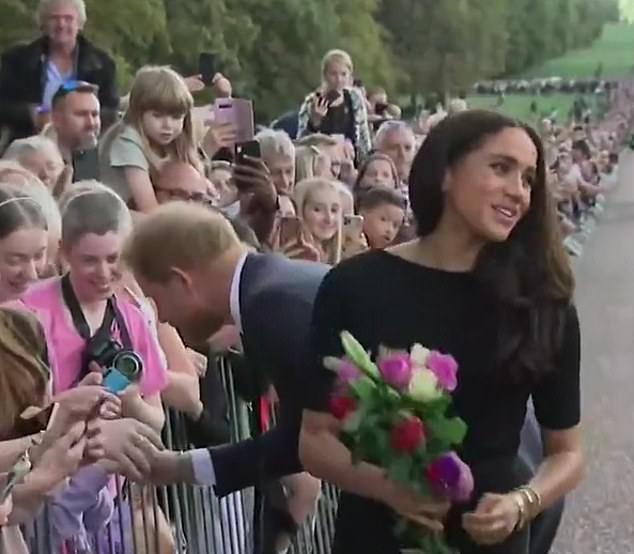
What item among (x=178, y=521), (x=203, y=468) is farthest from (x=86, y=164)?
(x=203, y=468)

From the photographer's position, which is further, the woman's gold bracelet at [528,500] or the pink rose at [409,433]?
the woman's gold bracelet at [528,500]

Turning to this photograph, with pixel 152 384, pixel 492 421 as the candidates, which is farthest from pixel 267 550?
pixel 492 421

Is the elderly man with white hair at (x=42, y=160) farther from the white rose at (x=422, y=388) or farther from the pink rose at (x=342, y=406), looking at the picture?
the white rose at (x=422, y=388)

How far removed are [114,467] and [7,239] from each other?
3.71 ft

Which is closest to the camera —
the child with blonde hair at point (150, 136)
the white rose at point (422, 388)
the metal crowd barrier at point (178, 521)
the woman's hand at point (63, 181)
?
the white rose at point (422, 388)

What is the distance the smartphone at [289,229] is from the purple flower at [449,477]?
12.3ft

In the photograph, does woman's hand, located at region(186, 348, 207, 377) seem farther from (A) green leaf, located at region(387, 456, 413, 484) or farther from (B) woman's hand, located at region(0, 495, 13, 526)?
(A) green leaf, located at region(387, 456, 413, 484)

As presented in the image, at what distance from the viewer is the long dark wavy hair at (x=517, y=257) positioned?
11.5 feet

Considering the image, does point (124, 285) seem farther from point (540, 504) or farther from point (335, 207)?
point (335, 207)

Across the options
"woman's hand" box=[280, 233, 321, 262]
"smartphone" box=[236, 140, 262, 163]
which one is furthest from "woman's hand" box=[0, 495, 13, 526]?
"smartphone" box=[236, 140, 262, 163]

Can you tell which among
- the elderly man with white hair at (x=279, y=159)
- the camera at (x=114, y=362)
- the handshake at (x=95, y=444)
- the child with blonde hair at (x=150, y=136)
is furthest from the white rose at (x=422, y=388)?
the elderly man with white hair at (x=279, y=159)

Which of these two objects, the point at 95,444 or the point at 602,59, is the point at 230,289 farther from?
the point at 602,59

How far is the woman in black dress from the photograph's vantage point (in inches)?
137

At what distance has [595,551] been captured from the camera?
827 cm
